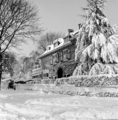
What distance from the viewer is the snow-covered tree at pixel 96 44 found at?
12930mm

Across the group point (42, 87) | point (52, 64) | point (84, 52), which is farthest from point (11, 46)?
point (52, 64)

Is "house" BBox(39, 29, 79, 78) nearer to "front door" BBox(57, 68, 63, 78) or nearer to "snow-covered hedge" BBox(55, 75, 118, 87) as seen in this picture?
"front door" BBox(57, 68, 63, 78)

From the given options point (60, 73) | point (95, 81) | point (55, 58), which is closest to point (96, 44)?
point (95, 81)

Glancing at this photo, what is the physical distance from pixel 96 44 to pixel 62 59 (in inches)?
516

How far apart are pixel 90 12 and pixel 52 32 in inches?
1362

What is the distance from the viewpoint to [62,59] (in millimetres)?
26281

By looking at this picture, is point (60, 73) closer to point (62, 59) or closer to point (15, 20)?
point (62, 59)

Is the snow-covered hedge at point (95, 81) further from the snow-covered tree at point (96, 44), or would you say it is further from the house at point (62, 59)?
the house at point (62, 59)

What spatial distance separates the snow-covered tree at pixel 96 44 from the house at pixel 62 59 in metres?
6.48

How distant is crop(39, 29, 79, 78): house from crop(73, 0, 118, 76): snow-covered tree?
21.3 feet

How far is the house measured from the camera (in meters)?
23.7

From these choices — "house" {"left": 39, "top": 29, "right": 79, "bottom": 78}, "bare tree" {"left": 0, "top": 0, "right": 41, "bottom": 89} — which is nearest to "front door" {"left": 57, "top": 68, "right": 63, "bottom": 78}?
"house" {"left": 39, "top": 29, "right": 79, "bottom": 78}

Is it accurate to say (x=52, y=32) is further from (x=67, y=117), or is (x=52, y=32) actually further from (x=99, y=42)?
(x=67, y=117)

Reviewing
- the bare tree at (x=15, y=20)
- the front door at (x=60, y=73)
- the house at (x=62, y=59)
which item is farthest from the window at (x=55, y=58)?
the bare tree at (x=15, y=20)
